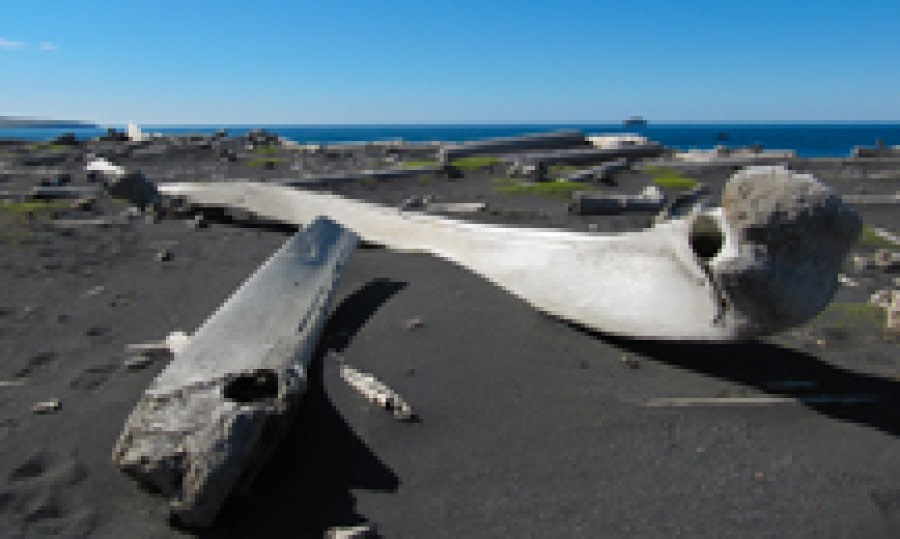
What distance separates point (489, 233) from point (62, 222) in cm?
745

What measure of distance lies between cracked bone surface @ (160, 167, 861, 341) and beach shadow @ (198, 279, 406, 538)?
172 centimetres

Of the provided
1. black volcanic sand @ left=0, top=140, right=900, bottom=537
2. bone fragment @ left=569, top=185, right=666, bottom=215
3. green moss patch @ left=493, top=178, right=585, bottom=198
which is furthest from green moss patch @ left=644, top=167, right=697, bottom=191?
black volcanic sand @ left=0, top=140, right=900, bottom=537

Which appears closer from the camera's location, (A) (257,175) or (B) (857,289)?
(B) (857,289)

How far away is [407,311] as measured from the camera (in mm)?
4621

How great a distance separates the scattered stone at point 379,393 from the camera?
3.07 metres

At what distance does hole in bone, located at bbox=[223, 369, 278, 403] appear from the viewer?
8.64 ft

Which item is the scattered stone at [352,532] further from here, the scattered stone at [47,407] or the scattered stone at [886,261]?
the scattered stone at [886,261]

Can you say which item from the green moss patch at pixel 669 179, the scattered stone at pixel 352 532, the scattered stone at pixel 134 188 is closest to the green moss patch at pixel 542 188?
Result: the green moss patch at pixel 669 179

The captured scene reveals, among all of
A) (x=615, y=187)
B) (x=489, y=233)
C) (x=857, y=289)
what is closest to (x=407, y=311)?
(x=489, y=233)

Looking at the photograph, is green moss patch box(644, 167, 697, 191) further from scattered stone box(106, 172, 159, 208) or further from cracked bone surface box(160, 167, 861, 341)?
scattered stone box(106, 172, 159, 208)

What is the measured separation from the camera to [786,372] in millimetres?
3562

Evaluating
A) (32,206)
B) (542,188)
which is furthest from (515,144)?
(32,206)

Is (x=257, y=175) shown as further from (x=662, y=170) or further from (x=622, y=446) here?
(x=622, y=446)

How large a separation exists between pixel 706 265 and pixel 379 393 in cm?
182
